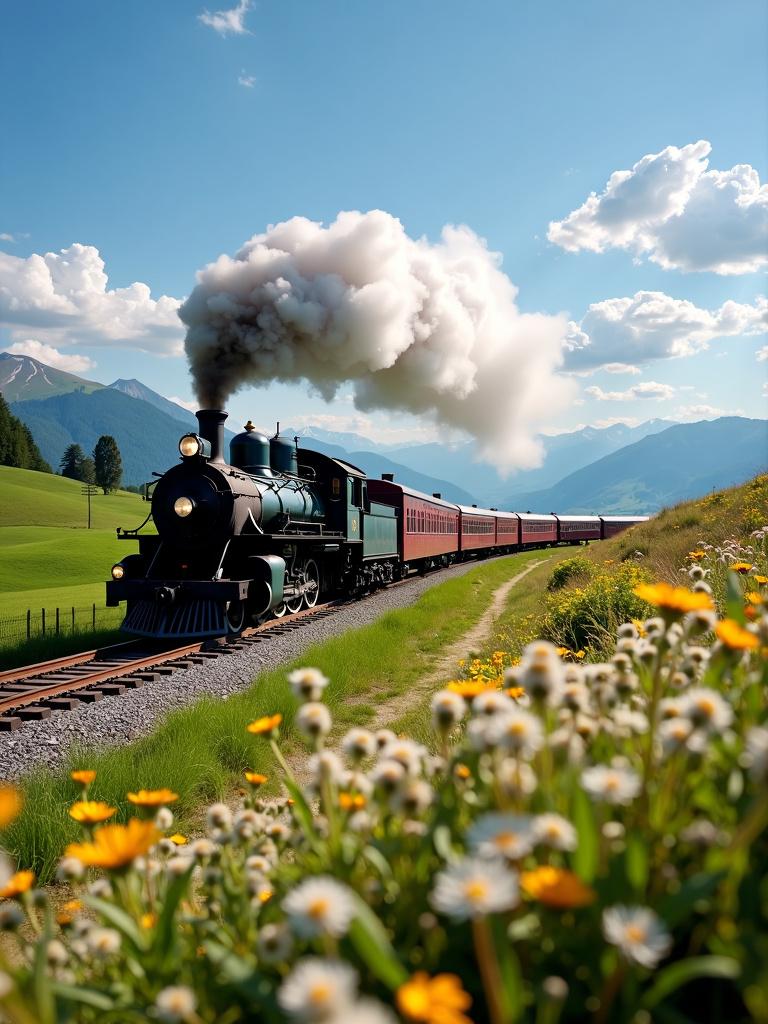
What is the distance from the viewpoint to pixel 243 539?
1238cm

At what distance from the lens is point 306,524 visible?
49.0 feet

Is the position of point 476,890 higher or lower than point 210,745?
higher

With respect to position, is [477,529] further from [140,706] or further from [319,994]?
[319,994]

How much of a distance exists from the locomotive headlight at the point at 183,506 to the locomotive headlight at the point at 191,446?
950 millimetres

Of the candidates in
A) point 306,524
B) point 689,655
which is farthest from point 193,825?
point 306,524

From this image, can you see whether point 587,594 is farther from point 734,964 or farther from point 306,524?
point 734,964

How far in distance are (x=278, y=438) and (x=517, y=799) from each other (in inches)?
594

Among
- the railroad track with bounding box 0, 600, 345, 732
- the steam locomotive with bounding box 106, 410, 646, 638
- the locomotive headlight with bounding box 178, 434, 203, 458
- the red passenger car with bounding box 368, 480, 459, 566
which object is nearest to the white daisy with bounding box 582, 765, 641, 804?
the railroad track with bounding box 0, 600, 345, 732

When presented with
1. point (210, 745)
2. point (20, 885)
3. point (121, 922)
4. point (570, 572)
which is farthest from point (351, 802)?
point (570, 572)

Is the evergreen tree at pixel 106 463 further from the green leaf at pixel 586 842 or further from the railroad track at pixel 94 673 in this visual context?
the green leaf at pixel 586 842

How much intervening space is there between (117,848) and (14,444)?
371 ft

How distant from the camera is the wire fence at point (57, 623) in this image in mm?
12836

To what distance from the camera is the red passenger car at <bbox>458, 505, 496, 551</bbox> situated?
117 ft

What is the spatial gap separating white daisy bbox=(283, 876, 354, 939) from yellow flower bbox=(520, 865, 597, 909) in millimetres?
283
